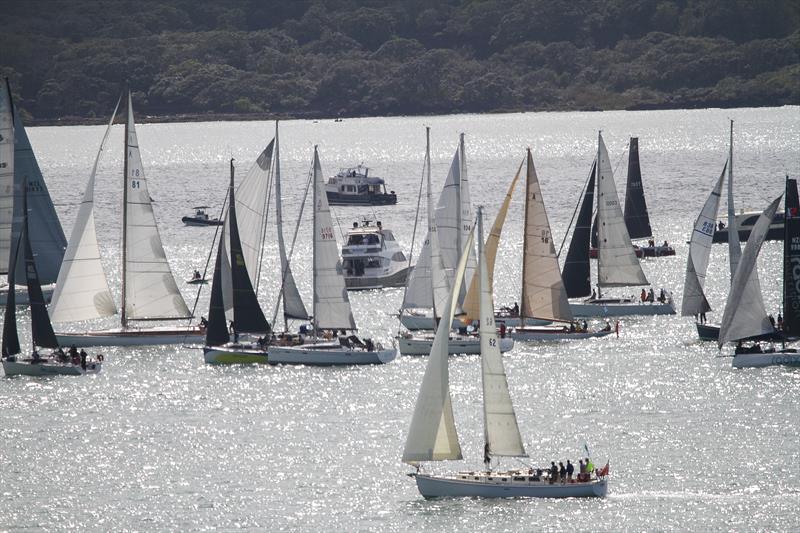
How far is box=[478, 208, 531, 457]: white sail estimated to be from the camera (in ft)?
187

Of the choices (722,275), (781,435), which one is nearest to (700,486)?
(781,435)

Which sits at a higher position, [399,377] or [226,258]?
[226,258]

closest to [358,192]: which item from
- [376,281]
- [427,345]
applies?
[376,281]

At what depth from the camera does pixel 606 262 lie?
9519 cm

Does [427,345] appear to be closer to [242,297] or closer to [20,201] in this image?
[242,297]

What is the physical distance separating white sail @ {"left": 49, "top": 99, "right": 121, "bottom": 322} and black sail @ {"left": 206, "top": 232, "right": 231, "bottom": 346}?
8140mm

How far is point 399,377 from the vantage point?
76.9 m

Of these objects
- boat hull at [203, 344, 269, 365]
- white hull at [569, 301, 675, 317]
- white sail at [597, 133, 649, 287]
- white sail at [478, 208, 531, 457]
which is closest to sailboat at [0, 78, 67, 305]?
boat hull at [203, 344, 269, 365]

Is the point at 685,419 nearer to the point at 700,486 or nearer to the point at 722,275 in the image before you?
the point at 700,486

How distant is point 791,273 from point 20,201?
144ft

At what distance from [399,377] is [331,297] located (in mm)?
6686

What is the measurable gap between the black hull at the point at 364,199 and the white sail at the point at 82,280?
75.7 meters

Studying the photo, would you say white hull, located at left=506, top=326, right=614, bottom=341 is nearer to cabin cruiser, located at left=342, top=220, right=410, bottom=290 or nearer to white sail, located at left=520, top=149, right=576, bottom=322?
white sail, located at left=520, top=149, right=576, bottom=322

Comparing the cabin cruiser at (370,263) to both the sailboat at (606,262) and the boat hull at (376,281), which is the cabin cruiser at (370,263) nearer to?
the boat hull at (376,281)
